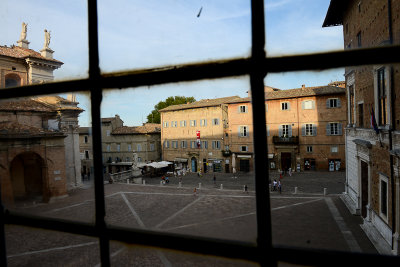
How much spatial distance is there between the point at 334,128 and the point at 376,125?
1857 centimetres

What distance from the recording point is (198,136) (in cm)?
3322

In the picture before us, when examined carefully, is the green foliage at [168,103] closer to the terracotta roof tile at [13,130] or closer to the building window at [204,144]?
the building window at [204,144]

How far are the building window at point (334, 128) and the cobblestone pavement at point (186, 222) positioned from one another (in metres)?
7.37

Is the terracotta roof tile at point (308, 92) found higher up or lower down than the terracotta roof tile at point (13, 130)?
higher up

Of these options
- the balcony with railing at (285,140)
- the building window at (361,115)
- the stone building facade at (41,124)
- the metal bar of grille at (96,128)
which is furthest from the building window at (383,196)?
the balcony with railing at (285,140)

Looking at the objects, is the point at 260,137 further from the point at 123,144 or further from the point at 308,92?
the point at 123,144

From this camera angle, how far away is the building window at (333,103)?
2631cm

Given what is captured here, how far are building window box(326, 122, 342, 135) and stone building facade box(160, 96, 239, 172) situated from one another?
11435mm

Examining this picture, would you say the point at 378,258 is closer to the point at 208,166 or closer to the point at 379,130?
the point at 379,130

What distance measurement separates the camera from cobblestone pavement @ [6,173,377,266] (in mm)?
8750

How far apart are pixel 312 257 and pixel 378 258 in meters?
0.20

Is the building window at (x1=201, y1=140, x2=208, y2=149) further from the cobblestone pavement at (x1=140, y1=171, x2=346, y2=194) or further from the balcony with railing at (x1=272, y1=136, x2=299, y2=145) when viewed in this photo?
the balcony with railing at (x1=272, y1=136, x2=299, y2=145)

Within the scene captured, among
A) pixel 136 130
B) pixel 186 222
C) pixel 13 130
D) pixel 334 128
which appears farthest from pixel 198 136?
pixel 13 130

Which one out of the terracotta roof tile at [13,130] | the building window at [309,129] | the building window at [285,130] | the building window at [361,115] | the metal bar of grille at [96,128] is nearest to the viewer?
the metal bar of grille at [96,128]
